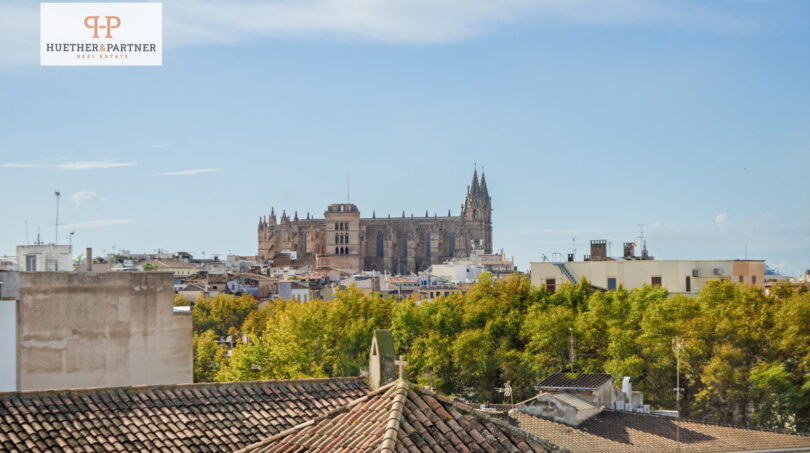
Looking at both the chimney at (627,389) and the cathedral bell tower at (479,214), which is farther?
the cathedral bell tower at (479,214)

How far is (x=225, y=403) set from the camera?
496 inches

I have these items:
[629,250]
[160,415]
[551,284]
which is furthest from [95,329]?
[629,250]

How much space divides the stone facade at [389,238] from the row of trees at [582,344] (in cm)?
12286

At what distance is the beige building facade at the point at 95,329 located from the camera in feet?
64.7

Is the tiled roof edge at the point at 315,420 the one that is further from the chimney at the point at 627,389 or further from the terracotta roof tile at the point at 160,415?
the chimney at the point at 627,389

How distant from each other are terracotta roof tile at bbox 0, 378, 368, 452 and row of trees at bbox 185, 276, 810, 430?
26.6m

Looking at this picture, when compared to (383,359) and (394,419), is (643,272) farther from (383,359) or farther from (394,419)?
(394,419)

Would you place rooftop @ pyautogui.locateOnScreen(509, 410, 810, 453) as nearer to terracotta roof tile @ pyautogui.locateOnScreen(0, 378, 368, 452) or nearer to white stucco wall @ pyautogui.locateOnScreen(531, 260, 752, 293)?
terracotta roof tile @ pyautogui.locateOnScreen(0, 378, 368, 452)

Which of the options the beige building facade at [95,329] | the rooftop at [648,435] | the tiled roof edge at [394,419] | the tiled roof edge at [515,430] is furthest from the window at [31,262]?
the tiled roof edge at [515,430]

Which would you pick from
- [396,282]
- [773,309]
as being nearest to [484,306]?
[773,309]

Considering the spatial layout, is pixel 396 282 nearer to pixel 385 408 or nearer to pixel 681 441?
pixel 681 441

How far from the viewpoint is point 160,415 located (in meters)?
12.0

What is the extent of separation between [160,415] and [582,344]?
32.4 m

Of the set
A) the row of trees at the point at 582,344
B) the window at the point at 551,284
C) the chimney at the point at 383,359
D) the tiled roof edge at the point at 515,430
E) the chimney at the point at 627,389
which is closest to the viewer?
the tiled roof edge at the point at 515,430
